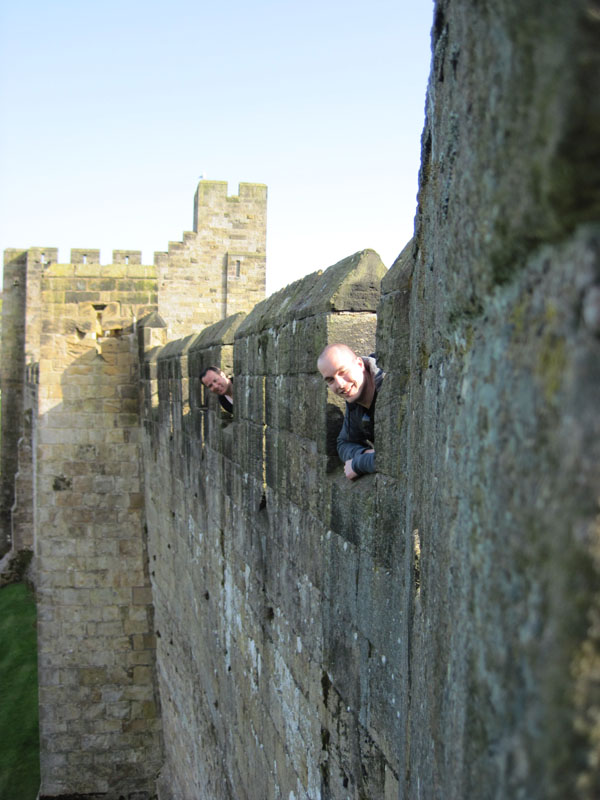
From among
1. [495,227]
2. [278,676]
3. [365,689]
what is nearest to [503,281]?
[495,227]

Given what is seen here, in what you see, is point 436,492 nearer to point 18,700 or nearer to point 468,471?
point 468,471

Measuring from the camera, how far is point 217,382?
5.20m

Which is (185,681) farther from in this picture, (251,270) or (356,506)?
(251,270)

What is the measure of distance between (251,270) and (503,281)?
80.3 ft

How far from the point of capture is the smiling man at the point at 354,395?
2693 mm

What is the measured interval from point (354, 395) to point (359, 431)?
0.67 feet

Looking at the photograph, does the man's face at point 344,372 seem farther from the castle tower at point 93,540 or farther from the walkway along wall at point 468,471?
the castle tower at point 93,540

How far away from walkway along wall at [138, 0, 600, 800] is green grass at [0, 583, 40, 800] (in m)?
9.32

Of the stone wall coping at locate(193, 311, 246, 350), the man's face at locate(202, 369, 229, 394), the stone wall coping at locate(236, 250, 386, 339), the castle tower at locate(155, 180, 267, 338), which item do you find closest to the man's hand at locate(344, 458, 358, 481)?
the stone wall coping at locate(236, 250, 386, 339)

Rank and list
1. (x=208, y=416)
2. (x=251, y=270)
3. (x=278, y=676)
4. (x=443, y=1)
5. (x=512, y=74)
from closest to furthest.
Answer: (x=512, y=74), (x=443, y=1), (x=278, y=676), (x=208, y=416), (x=251, y=270)

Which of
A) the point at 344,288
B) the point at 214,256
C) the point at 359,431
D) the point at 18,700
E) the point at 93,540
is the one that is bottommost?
the point at 18,700

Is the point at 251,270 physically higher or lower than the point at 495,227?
higher

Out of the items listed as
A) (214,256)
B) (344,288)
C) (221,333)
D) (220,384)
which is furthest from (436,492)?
(214,256)

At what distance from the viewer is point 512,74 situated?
33.0 inches
